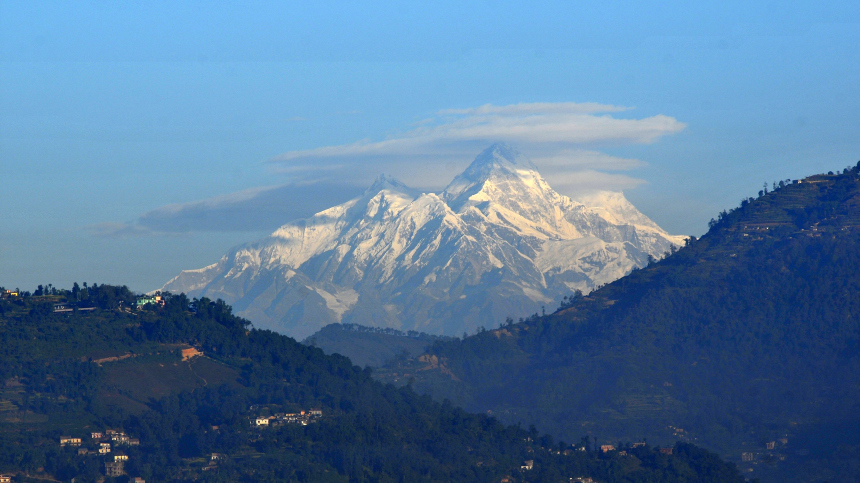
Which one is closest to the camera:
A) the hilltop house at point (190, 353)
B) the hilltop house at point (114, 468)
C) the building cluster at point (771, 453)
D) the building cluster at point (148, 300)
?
the hilltop house at point (114, 468)

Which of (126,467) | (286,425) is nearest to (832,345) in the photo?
(286,425)

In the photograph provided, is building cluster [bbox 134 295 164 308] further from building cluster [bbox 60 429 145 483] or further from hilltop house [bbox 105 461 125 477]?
hilltop house [bbox 105 461 125 477]

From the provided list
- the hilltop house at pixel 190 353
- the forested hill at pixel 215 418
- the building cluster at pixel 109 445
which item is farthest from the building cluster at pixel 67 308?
the building cluster at pixel 109 445

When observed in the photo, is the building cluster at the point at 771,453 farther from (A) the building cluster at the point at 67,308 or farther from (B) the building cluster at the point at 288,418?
(A) the building cluster at the point at 67,308

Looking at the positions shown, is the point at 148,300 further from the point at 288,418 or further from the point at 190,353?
the point at 288,418

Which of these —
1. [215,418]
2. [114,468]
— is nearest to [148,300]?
[215,418]
